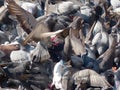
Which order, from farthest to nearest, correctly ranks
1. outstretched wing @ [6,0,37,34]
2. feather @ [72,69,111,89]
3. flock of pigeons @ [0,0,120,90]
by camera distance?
1. outstretched wing @ [6,0,37,34]
2. flock of pigeons @ [0,0,120,90]
3. feather @ [72,69,111,89]

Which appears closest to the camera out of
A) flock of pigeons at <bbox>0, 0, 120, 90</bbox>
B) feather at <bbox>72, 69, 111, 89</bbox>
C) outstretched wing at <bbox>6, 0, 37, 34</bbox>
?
feather at <bbox>72, 69, 111, 89</bbox>

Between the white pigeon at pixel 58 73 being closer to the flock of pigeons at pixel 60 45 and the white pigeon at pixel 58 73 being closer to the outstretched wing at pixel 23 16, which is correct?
the flock of pigeons at pixel 60 45

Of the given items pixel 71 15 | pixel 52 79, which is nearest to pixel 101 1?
pixel 71 15

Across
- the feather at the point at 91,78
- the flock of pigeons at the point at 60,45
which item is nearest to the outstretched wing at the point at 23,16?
the flock of pigeons at the point at 60,45

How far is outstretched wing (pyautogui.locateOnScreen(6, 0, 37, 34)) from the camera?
932 cm

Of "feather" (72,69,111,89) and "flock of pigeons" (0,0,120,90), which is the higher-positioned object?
"flock of pigeons" (0,0,120,90)

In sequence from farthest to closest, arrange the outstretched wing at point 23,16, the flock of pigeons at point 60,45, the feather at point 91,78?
the outstretched wing at point 23,16 < the flock of pigeons at point 60,45 < the feather at point 91,78

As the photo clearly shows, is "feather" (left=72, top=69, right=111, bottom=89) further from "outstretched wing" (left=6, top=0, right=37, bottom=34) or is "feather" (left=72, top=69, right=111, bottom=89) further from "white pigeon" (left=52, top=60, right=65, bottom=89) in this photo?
"outstretched wing" (left=6, top=0, right=37, bottom=34)

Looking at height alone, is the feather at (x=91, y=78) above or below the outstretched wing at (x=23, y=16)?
below

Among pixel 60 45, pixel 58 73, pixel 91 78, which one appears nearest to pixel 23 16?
pixel 60 45

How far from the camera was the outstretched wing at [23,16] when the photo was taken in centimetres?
932

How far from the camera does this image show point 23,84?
8367mm

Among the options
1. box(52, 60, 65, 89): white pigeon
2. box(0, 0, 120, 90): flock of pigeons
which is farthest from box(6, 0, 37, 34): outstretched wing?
box(52, 60, 65, 89): white pigeon

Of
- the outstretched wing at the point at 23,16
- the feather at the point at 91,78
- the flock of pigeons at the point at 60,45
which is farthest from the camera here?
the outstretched wing at the point at 23,16
